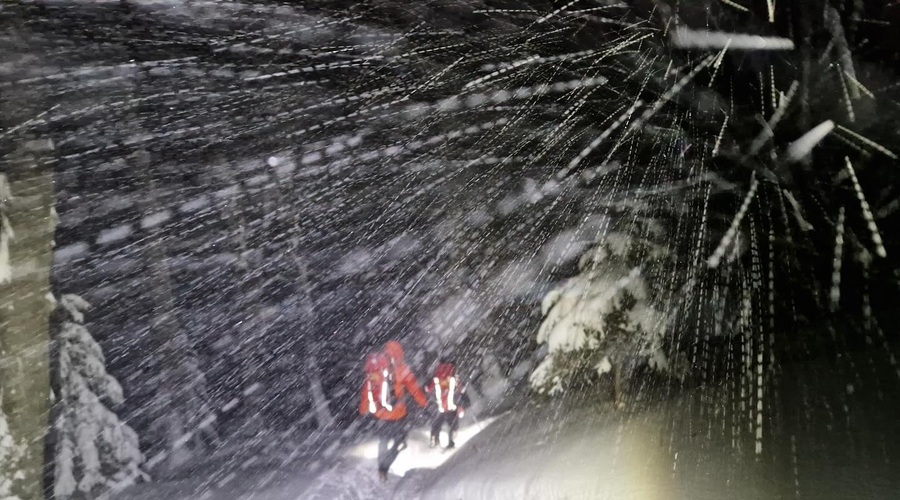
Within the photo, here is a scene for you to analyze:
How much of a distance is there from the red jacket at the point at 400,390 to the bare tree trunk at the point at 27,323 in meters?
1.70

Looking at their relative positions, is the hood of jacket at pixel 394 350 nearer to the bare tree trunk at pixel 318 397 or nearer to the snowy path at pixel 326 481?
→ the snowy path at pixel 326 481

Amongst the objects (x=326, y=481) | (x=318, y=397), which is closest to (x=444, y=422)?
(x=326, y=481)

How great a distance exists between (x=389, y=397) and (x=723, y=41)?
2686 millimetres

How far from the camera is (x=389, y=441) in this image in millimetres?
3174

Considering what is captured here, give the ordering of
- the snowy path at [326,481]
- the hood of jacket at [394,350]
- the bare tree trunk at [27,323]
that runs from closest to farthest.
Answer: the bare tree trunk at [27,323] → the snowy path at [326,481] → the hood of jacket at [394,350]

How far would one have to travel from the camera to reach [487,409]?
10.6 ft

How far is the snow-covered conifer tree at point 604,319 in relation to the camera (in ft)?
9.64

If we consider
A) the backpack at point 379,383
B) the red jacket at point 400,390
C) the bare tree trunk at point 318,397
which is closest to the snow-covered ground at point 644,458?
the red jacket at point 400,390

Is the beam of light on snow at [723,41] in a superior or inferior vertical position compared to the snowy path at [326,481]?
superior

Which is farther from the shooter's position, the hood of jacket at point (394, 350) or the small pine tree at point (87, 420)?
the hood of jacket at point (394, 350)

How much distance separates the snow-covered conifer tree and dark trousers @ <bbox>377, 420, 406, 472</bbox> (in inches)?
34.6

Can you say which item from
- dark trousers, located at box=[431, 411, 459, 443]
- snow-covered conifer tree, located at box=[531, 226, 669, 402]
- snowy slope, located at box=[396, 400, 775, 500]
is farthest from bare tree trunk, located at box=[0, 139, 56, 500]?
snow-covered conifer tree, located at box=[531, 226, 669, 402]

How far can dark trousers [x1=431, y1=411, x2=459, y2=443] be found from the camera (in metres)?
3.03

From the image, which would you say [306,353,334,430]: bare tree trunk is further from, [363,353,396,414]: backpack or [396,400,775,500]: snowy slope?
[396,400,775,500]: snowy slope
